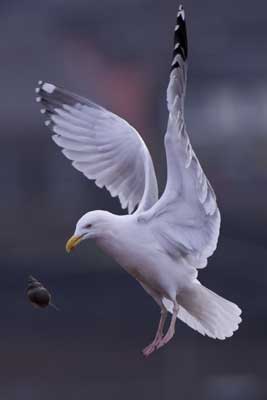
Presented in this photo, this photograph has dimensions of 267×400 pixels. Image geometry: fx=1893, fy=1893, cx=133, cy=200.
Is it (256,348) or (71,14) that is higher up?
(71,14)

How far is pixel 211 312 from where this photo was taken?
18.7 ft

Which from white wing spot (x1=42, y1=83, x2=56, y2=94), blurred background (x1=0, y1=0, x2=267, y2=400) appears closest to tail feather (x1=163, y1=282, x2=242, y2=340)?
white wing spot (x1=42, y1=83, x2=56, y2=94)

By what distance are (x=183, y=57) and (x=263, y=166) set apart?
8066 mm

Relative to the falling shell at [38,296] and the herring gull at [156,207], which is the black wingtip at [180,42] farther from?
the falling shell at [38,296]

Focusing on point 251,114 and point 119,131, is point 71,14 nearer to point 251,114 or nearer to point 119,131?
A: point 251,114

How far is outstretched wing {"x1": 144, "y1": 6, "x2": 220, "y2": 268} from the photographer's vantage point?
515cm

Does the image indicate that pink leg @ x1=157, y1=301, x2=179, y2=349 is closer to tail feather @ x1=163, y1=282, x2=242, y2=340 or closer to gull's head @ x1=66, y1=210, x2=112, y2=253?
tail feather @ x1=163, y1=282, x2=242, y2=340

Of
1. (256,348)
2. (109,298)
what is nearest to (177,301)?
(256,348)

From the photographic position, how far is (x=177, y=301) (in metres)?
5.62

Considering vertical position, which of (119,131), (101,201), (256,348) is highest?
(119,131)

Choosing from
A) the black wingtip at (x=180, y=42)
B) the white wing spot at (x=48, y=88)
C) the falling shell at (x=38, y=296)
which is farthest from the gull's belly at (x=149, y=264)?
the white wing spot at (x=48, y=88)

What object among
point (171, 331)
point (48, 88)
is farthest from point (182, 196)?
point (48, 88)

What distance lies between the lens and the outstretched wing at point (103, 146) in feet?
19.2

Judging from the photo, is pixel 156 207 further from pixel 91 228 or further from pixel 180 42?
pixel 180 42
